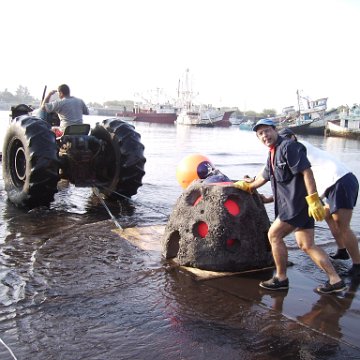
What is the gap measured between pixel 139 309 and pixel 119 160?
451 centimetres

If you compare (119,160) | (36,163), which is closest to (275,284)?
(36,163)

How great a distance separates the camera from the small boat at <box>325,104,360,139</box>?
1921 inches

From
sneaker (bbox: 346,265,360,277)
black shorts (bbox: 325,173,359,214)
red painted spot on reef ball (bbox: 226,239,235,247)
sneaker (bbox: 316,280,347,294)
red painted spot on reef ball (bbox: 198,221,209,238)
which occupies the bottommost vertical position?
sneaker (bbox: 346,265,360,277)

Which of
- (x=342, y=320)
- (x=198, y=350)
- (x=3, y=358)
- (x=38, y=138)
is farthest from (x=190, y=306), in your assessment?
(x=38, y=138)

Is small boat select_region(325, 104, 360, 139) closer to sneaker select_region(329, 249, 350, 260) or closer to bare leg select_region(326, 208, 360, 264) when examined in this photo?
sneaker select_region(329, 249, 350, 260)

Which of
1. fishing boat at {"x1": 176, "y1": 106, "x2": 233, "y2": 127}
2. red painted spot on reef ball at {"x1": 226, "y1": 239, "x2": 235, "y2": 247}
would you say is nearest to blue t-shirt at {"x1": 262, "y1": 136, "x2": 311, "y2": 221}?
red painted spot on reef ball at {"x1": 226, "y1": 239, "x2": 235, "y2": 247}

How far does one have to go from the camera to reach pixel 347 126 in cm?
5222

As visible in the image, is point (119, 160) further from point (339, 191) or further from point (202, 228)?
point (339, 191)

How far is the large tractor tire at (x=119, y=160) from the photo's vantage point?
26.5 feet

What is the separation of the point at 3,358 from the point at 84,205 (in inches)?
211

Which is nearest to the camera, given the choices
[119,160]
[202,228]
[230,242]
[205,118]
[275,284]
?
[275,284]

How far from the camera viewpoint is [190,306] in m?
4.07

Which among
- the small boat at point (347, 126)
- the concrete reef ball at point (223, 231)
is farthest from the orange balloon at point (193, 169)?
the small boat at point (347, 126)

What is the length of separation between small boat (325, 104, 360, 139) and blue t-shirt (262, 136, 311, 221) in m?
47.1
